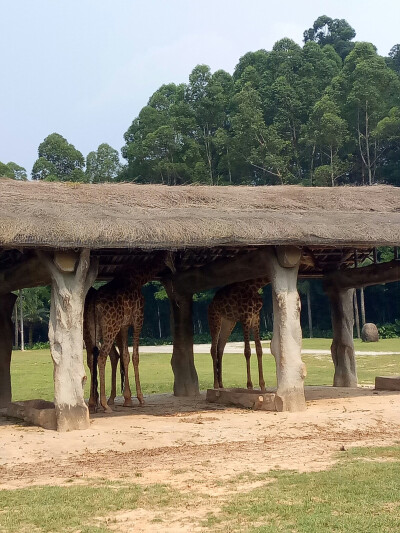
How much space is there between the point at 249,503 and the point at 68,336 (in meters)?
4.64

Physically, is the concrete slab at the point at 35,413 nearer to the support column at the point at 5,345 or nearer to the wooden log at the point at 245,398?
the support column at the point at 5,345

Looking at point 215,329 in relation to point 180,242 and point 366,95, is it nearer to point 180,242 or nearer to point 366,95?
point 180,242

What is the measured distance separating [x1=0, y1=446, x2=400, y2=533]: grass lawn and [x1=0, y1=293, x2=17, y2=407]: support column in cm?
690

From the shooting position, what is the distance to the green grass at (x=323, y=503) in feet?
18.1

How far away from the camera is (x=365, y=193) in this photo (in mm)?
14094

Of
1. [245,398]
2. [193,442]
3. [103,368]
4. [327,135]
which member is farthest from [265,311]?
[193,442]

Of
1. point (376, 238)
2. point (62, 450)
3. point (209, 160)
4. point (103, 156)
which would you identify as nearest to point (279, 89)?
point (209, 160)

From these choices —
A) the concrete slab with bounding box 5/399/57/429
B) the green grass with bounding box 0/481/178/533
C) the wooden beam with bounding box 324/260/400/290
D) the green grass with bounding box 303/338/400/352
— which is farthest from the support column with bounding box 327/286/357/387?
the green grass with bounding box 303/338/400/352

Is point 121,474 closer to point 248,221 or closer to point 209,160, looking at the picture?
point 248,221

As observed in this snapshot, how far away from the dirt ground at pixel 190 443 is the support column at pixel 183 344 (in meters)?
2.09

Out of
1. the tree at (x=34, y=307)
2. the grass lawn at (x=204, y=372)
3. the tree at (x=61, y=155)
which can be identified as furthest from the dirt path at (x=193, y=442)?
the tree at (x=61, y=155)

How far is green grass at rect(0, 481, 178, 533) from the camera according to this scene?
5.84 m

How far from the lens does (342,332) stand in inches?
621

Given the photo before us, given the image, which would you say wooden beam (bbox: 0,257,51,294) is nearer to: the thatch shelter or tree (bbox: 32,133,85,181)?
the thatch shelter
